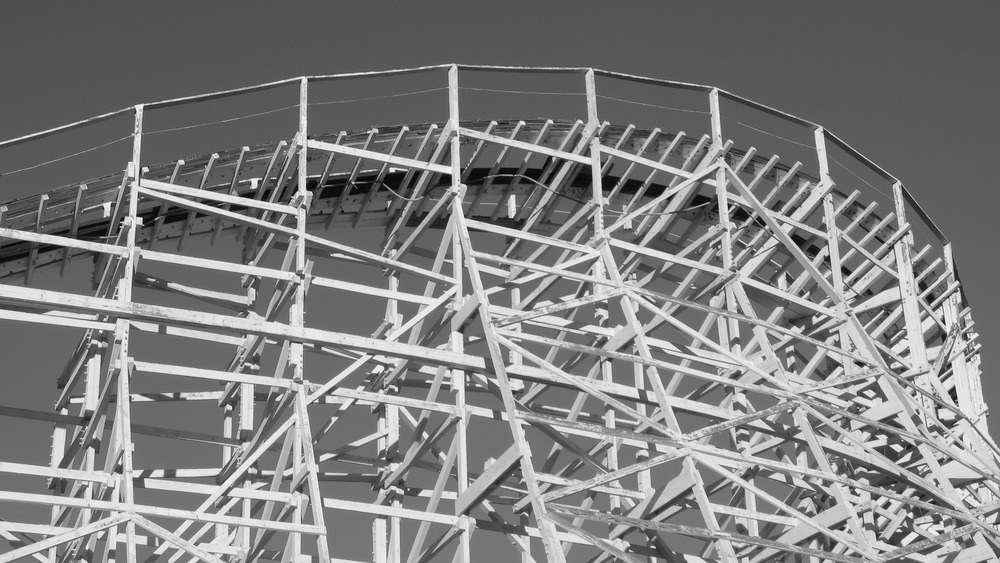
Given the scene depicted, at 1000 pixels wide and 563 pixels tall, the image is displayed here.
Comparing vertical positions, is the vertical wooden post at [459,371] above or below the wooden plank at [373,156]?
below

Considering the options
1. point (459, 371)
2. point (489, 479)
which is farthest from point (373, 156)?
point (489, 479)

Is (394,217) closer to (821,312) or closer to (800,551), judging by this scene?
(821,312)

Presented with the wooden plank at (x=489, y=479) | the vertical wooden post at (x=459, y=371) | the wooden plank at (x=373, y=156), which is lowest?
the wooden plank at (x=489, y=479)

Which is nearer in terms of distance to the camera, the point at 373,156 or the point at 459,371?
the point at 459,371

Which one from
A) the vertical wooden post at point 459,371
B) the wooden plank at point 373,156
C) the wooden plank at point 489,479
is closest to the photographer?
the wooden plank at point 489,479

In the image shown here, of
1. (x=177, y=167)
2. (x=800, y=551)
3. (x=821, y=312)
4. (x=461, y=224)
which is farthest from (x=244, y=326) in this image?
(x=821, y=312)

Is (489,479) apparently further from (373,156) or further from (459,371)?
(373,156)

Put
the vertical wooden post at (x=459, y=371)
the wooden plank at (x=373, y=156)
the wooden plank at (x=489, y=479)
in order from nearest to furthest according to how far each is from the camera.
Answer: the wooden plank at (x=489, y=479), the vertical wooden post at (x=459, y=371), the wooden plank at (x=373, y=156)

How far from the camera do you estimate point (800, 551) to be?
564 inches

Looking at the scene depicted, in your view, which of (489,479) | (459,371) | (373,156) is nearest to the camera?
(489,479)

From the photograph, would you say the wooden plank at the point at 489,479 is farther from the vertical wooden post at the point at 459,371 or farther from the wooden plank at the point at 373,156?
the wooden plank at the point at 373,156

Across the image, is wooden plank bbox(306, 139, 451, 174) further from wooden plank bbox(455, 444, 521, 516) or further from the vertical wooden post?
wooden plank bbox(455, 444, 521, 516)

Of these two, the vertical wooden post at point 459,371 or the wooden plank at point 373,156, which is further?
the wooden plank at point 373,156

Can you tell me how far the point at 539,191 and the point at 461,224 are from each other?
493 cm
